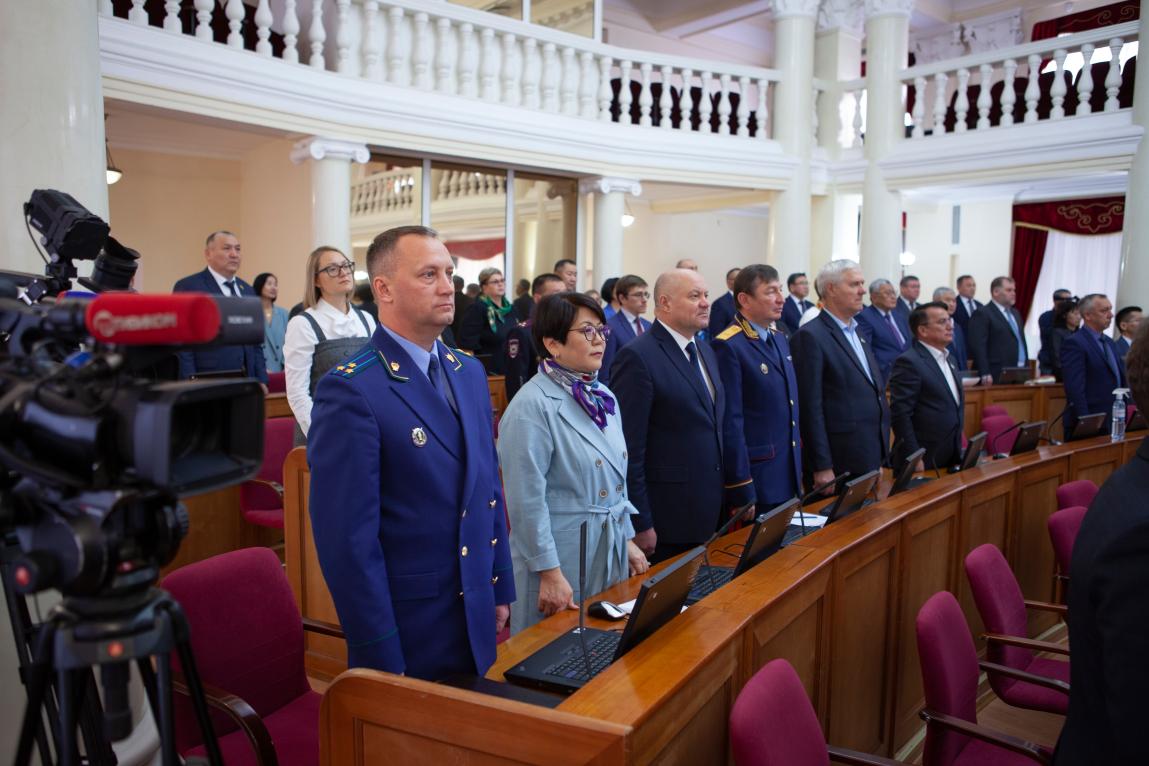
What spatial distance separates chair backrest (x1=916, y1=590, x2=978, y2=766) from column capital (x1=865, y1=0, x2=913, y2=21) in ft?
26.1

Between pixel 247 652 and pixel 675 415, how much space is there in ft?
4.78

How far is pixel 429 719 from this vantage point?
1.32m

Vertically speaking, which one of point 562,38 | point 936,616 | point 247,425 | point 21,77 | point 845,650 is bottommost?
point 845,650

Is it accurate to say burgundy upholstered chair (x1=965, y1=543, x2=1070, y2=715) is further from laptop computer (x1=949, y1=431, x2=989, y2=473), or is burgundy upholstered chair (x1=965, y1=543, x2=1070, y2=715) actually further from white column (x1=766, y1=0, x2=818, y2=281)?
white column (x1=766, y1=0, x2=818, y2=281)

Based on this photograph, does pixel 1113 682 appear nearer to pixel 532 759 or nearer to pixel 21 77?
pixel 532 759

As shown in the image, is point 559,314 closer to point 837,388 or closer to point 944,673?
point 944,673

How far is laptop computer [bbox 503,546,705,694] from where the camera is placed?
155cm

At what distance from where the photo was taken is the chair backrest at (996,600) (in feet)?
7.93

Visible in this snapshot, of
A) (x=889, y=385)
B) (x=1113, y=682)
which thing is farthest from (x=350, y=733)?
(x=889, y=385)

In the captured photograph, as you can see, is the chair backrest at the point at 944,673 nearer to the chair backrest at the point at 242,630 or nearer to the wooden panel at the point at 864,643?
the wooden panel at the point at 864,643

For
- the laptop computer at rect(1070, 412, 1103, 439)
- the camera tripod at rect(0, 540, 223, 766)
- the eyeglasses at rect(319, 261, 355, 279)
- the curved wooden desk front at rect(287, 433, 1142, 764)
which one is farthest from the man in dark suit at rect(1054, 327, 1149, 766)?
the laptop computer at rect(1070, 412, 1103, 439)

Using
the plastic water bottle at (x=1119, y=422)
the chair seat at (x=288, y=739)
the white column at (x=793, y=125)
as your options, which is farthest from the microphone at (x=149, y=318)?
the white column at (x=793, y=125)

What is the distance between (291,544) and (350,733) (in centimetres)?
177

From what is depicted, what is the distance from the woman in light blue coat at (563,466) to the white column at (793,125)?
270 inches
